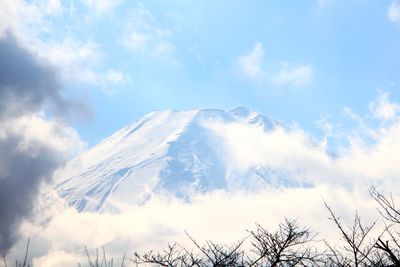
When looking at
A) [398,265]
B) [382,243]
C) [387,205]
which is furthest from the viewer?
[387,205]

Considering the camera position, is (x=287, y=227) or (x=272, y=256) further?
(x=287, y=227)

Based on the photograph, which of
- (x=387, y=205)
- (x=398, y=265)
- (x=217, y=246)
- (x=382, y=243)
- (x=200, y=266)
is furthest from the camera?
(x=217, y=246)

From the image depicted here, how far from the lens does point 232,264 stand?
1259 cm

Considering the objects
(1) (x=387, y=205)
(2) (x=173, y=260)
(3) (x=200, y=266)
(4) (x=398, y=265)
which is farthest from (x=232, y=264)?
(4) (x=398, y=265)

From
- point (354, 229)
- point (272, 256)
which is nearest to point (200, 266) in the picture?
point (272, 256)

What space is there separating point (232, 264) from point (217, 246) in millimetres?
1776

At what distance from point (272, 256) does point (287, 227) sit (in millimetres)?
1646

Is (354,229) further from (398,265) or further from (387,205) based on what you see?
(398,265)

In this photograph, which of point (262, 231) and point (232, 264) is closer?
point (232, 264)

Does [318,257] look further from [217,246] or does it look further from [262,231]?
[217,246]

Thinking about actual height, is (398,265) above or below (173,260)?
below

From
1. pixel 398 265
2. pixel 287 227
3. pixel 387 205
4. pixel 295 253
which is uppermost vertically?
pixel 287 227

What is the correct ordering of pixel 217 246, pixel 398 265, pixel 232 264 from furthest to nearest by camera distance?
pixel 217 246 < pixel 232 264 < pixel 398 265

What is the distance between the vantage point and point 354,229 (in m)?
13.6
